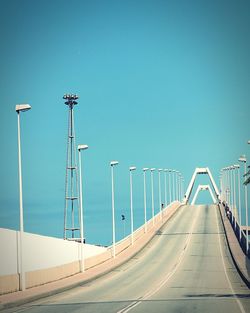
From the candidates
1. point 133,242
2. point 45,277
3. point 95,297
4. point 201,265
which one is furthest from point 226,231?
point 95,297

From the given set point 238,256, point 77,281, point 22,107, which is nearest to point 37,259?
point 77,281

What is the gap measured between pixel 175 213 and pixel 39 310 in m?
105

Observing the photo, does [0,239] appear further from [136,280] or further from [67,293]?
[136,280]

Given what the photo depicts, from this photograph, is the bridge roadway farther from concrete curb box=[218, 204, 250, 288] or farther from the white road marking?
concrete curb box=[218, 204, 250, 288]

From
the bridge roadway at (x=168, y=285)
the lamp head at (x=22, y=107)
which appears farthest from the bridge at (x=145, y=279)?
the lamp head at (x=22, y=107)

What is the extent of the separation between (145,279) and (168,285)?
17.1 ft

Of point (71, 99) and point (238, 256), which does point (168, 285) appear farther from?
point (71, 99)

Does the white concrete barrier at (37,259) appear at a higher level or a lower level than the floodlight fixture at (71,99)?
lower

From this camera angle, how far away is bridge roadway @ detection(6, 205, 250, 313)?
84.0ft

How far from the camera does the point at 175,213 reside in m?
129

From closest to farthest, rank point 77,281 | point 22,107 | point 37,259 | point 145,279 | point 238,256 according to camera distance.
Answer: point 22,107
point 37,259
point 77,281
point 145,279
point 238,256

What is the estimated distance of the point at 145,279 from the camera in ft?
142

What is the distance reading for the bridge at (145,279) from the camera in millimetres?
26578

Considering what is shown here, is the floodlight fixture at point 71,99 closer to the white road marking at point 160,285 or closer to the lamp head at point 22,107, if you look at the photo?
the white road marking at point 160,285
